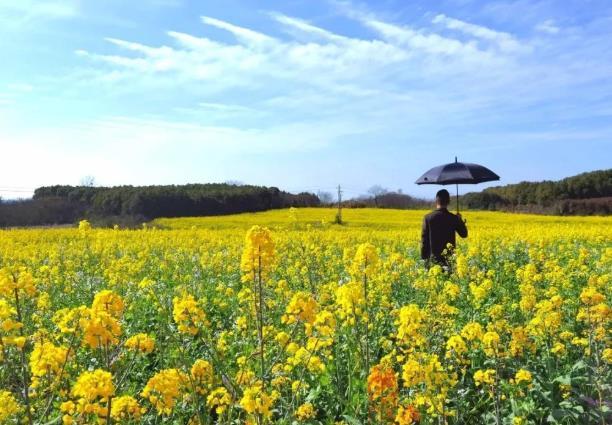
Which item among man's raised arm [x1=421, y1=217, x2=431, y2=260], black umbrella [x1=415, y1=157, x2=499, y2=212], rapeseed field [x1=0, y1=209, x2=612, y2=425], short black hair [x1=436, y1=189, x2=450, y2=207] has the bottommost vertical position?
rapeseed field [x1=0, y1=209, x2=612, y2=425]

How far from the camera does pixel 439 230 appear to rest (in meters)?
8.63

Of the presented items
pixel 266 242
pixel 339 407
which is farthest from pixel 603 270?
pixel 266 242

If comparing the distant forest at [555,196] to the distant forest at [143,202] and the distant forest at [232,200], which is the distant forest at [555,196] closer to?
the distant forest at [232,200]

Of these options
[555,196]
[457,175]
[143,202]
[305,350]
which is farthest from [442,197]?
[555,196]

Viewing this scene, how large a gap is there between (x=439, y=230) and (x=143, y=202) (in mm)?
36314

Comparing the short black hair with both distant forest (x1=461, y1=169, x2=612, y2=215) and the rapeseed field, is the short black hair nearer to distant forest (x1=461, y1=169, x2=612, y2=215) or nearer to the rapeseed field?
the rapeseed field

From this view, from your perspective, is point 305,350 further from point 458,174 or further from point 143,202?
point 143,202

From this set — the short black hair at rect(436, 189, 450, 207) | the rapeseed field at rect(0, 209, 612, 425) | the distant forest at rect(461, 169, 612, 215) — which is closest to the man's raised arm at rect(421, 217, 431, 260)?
the short black hair at rect(436, 189, 450, 207)

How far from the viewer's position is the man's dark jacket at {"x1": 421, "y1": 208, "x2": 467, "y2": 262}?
8602 millimetres

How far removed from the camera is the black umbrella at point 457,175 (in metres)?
10.5

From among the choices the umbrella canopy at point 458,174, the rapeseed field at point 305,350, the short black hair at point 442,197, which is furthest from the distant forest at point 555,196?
the rapeseed field at point 305,350

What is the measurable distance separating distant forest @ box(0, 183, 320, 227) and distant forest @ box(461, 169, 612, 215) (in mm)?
14133

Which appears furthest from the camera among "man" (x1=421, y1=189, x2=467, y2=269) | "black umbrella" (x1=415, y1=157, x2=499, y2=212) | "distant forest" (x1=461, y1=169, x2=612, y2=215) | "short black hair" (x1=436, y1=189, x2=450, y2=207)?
"distant forest" (x1=461, y1=169, x2=612, y2=215)

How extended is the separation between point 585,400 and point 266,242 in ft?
7.73
